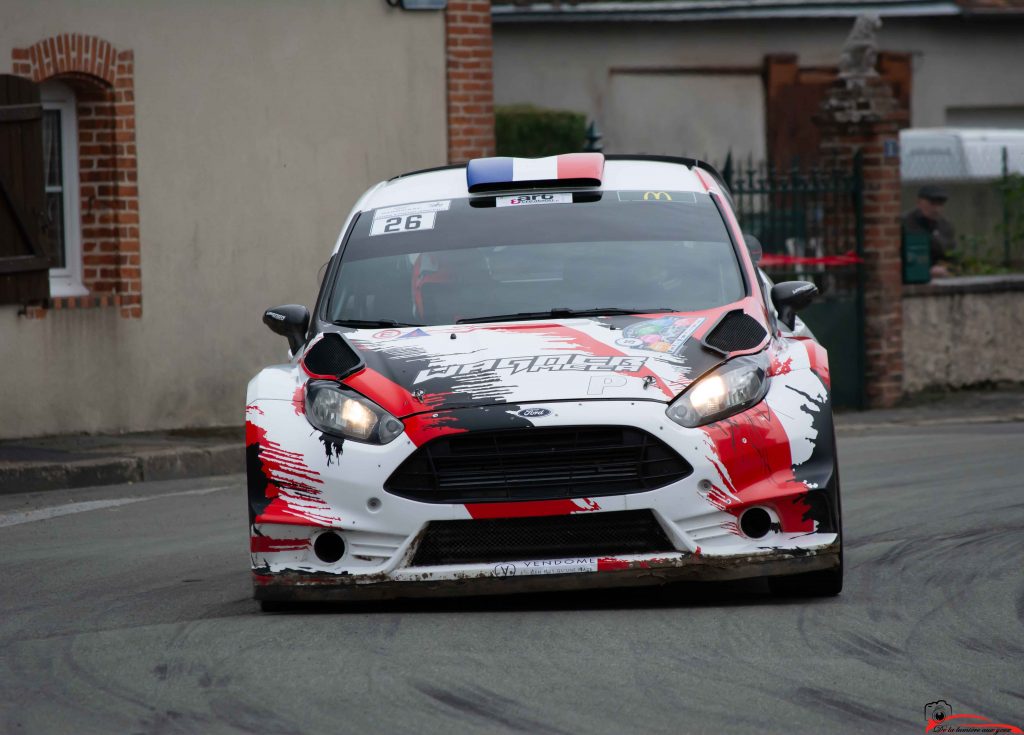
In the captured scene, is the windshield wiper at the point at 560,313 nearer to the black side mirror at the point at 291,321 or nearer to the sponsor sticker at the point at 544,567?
the black side mirror at the point at 291,321

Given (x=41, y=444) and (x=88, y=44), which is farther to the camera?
(x=88, y=44)

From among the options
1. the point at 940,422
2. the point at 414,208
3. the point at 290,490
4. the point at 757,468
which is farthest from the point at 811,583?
the point at 940,422

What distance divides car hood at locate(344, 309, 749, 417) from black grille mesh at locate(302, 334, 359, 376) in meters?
0.05

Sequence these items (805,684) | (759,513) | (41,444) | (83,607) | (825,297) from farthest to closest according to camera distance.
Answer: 1. (825,297)
2. (41,444)
3. (83,607)
4. (759,513)
5. (805,684)

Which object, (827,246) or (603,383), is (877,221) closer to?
(827,246)

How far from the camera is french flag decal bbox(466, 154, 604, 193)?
27.1 ft

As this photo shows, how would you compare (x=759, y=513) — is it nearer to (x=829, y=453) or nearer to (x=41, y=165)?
(x=829, y=453)

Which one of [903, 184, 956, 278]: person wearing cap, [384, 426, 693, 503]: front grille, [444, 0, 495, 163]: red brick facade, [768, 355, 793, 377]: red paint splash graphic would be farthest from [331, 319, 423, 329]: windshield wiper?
[903, 184, 956, 278]: person wearing cap

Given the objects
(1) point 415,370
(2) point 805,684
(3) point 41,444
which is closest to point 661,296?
(1) point 415,370

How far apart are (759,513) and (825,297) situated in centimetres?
1061

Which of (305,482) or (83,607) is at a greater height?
(305,482)

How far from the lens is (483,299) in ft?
24.9

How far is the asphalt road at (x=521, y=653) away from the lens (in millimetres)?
5258

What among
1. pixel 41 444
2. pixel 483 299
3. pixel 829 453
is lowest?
pixel 41 444
